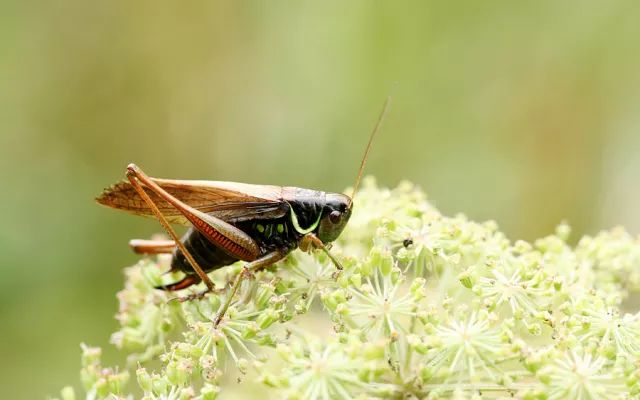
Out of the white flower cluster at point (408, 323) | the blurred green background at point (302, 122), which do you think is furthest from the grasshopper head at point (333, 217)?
the blurred green background at point (302, 122)

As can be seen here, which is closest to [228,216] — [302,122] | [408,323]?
[408,323]

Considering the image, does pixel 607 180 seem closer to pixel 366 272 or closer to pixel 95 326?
pixel 366 272

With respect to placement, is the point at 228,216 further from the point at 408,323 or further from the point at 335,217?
the point at 408,323

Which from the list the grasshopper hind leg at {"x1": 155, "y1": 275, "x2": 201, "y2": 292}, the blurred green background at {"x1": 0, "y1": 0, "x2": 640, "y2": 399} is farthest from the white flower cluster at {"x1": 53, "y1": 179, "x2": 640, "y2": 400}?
the blurred green background at {"x1": 0, "y1": 0, "x2": 640, "y2": 399}

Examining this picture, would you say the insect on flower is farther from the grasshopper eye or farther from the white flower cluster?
the white flower cluster

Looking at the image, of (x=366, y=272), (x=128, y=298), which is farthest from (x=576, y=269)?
(x=128, y=298)

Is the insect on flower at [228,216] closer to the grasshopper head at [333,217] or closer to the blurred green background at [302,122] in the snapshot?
the grasshopper head at [333,217]

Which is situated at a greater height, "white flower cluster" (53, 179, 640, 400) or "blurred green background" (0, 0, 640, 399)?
"blurred green background" (0, 0, 640, 399)
